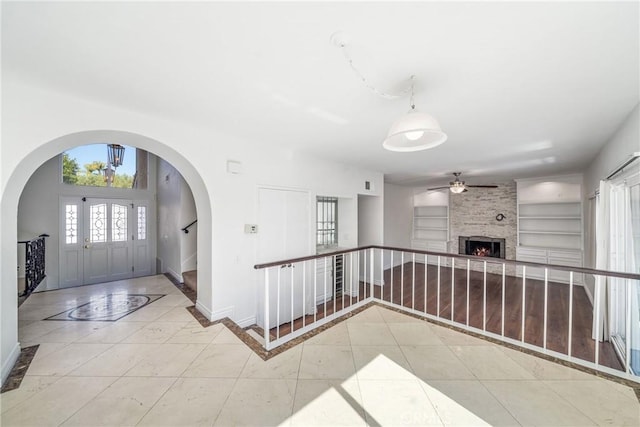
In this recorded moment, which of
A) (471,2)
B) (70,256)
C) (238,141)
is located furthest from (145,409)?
(70,256)

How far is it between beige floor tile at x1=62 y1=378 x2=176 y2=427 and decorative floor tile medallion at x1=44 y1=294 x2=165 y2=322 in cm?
155

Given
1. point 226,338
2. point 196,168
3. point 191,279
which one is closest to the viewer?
point 226,338

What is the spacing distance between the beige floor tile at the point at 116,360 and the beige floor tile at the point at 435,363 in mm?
2507

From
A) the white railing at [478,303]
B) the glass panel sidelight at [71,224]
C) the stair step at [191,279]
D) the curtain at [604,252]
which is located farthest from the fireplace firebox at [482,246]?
the glass panel sidelight at [71,224]

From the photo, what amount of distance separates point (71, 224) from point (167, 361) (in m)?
5.08

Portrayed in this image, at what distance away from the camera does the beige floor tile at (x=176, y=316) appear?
2.89 m

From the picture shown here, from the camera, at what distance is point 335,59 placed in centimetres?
155

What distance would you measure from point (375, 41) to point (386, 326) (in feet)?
9.34

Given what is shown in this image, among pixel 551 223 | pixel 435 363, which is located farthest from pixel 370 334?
pixel 551 223

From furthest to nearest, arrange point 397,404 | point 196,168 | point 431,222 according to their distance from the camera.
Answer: point 431,222 → point 196,168 → point 397,404

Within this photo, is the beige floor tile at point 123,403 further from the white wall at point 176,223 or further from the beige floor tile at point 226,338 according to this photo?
the white wall at point 176,223

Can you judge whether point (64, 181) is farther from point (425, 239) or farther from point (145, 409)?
point (425, 239)

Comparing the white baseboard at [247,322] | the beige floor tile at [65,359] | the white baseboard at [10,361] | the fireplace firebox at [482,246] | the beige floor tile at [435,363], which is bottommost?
the white baseboard at [247,322]

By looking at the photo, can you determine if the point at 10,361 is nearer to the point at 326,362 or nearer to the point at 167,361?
the point at 167,361
